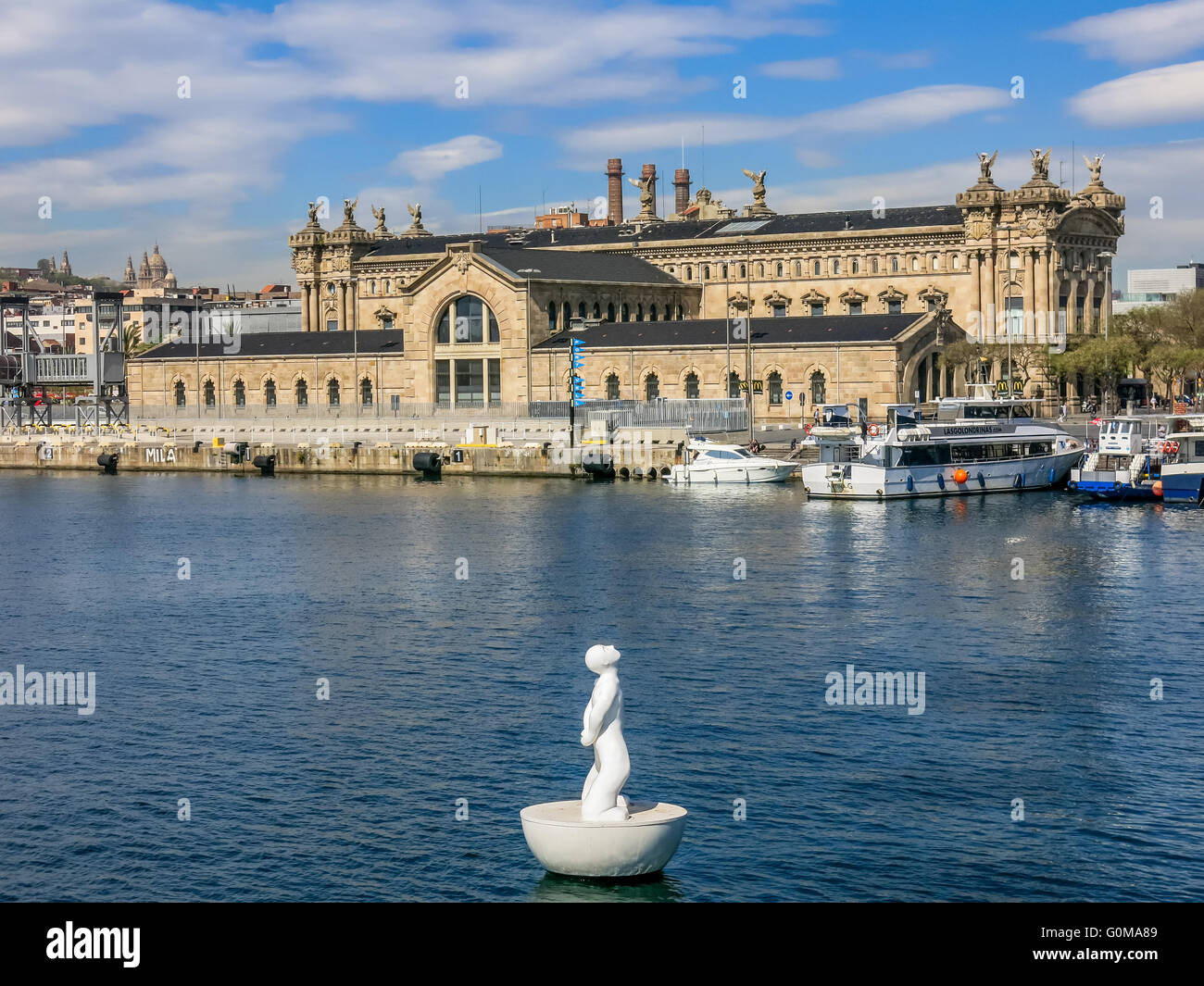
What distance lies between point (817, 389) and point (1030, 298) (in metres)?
18.3

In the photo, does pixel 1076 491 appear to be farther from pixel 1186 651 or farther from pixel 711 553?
pixel 1186 651

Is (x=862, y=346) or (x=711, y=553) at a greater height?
(x=862, y=346)

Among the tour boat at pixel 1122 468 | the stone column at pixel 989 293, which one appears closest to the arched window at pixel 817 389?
the stone column at pixel 989 293

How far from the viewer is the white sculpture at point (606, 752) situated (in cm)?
2236

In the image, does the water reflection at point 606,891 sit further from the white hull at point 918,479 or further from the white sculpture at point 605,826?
the white hull at point 918,479

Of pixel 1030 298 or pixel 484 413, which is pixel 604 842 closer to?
pixel 484 413

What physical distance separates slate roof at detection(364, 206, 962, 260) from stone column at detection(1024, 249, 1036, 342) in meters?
6.09

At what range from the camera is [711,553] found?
62.5m

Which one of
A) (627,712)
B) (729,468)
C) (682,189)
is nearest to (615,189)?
(682,189)

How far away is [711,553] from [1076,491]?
3040 centimetres

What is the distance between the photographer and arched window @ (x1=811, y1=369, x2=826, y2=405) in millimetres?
107875

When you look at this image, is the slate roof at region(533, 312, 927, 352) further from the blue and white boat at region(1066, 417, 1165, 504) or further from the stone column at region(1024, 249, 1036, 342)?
the blue and white boat at region(1066, 417, 1165, 504)
